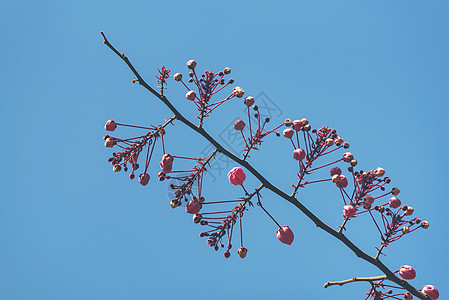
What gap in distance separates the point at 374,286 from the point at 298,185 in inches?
65.2

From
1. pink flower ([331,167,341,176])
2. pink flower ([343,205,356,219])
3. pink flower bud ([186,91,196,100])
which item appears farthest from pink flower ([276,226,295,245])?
pink flower bud ([186,91,196,100])

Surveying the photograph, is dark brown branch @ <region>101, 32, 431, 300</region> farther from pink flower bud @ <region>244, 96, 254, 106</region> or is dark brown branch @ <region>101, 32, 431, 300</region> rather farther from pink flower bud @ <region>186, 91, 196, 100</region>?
pink flower bud @ <region>244, 96, 254, 106</region>

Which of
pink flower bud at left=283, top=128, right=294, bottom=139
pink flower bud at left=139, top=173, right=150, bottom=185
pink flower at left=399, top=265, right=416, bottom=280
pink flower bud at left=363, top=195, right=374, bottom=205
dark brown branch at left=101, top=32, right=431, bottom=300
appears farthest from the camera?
pink flower at left=399, top=265, right=416, bottom=280

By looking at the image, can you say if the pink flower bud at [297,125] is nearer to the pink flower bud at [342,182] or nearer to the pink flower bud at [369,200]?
the pink flower bud at [342,182]

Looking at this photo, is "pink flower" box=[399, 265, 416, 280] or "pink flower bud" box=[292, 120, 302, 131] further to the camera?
"pink flower" box=[399, 265, 416, 280]

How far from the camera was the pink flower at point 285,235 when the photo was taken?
5.14m

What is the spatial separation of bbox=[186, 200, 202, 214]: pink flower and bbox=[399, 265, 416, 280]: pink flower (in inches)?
108

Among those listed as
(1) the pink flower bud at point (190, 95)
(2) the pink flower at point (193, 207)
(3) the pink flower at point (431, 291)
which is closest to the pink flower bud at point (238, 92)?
(1) the pink flower bud at point (190, 95)

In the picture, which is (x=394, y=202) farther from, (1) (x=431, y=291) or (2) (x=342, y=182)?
(1) (x=431, y=291)

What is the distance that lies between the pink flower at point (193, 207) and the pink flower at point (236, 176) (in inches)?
21.4

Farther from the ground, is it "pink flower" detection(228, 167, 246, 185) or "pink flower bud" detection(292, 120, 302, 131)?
"pink flower bud" detection(292, 120, 302, 131)

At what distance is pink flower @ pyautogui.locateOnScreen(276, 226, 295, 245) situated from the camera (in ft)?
16.9

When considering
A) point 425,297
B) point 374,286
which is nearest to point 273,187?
point 374,286

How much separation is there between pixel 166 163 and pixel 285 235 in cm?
180
